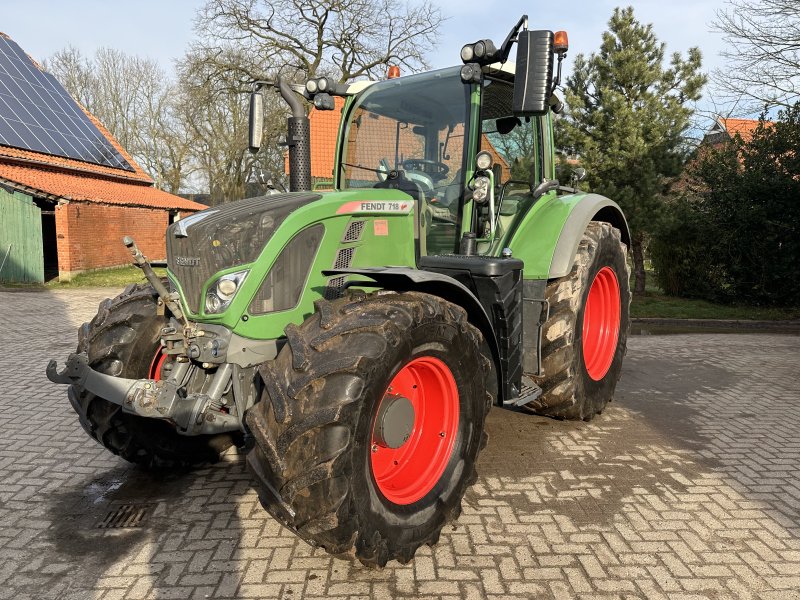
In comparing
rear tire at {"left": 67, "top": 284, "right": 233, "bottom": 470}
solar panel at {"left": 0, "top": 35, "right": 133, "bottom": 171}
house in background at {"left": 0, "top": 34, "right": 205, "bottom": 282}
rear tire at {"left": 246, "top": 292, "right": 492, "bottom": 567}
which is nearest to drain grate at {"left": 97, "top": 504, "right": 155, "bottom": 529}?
rear tire at {"left": 67, "top": 284, "right": 233, "bottom": 470}

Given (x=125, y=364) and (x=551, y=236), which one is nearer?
(x=125, y=364)

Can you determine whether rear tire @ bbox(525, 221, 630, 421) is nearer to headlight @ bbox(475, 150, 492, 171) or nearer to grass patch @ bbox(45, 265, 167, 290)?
headlight @ bbox(475, 150, 492, 171)

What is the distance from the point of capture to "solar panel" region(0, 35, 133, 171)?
17047 mm

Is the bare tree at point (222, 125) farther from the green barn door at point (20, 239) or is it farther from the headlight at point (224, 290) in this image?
the headlight at point (224, 290)

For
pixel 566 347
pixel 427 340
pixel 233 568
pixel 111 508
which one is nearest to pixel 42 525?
pixel 111 508

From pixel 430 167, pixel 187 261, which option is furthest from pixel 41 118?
pixel 187 261

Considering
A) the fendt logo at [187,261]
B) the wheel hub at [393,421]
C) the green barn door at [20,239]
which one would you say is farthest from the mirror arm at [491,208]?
the green barn door at [20,239]

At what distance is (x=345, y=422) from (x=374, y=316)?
18.3 inches

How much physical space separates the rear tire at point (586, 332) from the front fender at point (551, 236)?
0.18 m

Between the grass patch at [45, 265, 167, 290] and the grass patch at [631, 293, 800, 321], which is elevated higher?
the grass patch at [45, 265, 167, 290]

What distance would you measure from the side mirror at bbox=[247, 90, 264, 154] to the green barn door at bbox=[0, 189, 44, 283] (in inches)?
556

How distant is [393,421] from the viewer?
279 centimetres

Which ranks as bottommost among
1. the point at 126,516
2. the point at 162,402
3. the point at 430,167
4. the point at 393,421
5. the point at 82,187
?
the point at 126,516

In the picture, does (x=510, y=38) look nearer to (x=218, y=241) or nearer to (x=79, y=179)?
(x=218, y=241)
